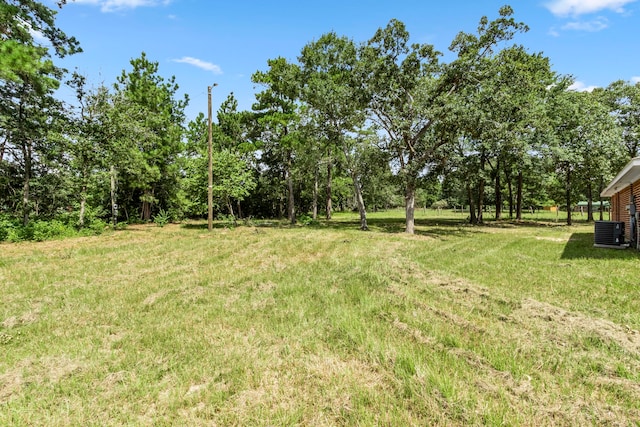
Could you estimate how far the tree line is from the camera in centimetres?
1426

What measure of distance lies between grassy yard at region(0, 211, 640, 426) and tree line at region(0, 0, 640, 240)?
6.94 meters

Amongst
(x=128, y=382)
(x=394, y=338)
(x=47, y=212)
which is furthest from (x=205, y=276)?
(x=47, y=212)

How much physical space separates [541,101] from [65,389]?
90.0 ft

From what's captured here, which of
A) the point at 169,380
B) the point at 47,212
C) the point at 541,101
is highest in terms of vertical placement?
the point at 541,101

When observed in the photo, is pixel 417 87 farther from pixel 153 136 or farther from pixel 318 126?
pixel 153 136

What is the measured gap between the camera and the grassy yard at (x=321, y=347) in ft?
8.14

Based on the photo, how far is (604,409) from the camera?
2418 millimetres

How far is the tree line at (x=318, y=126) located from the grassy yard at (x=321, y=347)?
22.8 ft

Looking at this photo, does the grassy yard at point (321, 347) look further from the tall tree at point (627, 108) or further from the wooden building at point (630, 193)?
the tall tree at point (627, 108)

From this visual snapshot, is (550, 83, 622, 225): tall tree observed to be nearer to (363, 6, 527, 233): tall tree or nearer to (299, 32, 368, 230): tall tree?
(363, 6, 527, 233): tall tree

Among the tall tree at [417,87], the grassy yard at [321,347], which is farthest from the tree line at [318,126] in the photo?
the grassy yard at [321,347]

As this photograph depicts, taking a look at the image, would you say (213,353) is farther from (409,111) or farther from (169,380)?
(409,111)

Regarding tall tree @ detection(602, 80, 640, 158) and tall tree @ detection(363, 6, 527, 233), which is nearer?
tall tree @ detection(363, 6, 527, 233)

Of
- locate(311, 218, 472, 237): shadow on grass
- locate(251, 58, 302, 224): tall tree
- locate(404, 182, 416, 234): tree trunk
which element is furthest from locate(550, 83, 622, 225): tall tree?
locate(251, 58, 302, 224): tall tree
